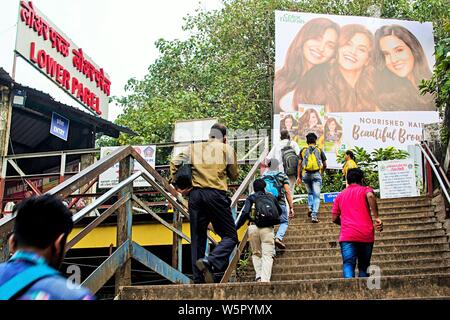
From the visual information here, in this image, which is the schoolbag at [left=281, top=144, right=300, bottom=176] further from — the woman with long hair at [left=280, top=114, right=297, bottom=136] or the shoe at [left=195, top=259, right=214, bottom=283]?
the woman with long hair at [left=280, top=114, right=297, bottom=136]

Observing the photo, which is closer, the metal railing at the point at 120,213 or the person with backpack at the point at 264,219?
the metal railing at the point at 120,213

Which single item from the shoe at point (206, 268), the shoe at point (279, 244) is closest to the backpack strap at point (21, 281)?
the shoe at point (206, 268)

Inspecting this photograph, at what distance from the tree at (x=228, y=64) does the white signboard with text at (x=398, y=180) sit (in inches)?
276

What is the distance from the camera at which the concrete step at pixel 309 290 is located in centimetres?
404

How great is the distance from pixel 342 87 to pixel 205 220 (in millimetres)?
12303

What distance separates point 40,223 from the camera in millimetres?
1933

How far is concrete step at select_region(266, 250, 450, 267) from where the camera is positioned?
277 inches

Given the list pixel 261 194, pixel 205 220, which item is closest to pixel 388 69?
pixel 261 194

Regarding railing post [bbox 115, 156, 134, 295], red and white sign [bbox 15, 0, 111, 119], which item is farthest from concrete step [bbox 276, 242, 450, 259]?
red and white sign [bbox 15, 0, 111, 119]

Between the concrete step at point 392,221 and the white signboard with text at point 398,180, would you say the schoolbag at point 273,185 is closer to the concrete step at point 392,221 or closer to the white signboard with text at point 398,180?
the concrete step at point 392,221

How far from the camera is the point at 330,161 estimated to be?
15.5 meters

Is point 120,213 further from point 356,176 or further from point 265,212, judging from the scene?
point 356,176

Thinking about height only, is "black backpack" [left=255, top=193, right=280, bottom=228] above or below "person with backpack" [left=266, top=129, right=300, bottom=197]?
below

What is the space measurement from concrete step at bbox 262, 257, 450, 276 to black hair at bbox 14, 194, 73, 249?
5450 millimetres
